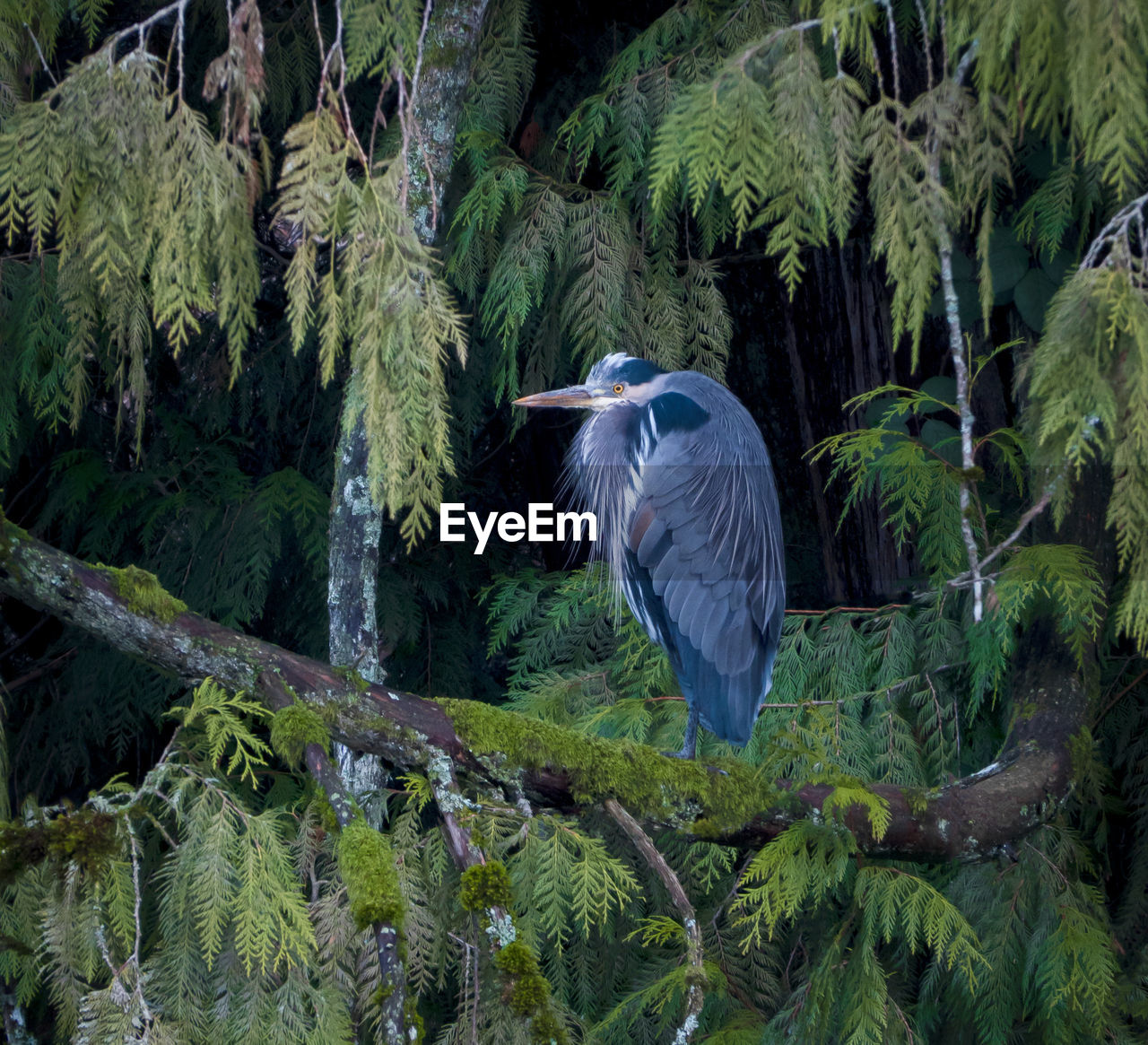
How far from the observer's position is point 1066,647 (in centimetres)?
164

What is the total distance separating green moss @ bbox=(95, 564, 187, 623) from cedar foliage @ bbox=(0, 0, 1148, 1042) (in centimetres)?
14

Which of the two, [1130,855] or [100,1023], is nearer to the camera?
[100,1023]

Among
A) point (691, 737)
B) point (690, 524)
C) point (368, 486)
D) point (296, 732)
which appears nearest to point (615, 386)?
point (690, 524)

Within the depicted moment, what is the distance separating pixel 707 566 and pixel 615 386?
0.38 meters

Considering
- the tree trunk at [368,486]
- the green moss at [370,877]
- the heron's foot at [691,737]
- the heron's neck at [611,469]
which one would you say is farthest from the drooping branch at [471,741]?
the heron's neck at [611,469]

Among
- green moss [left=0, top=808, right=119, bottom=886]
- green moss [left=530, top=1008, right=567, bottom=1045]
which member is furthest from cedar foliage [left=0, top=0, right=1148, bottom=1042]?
green moss [left=530, top=1008, right=567, bottom=1045]

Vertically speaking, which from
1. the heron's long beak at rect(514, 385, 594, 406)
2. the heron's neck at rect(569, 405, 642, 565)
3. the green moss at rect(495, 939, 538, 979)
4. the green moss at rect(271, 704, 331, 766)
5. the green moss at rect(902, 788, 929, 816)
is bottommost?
the green moss at rect(495, 939, 538, 979)

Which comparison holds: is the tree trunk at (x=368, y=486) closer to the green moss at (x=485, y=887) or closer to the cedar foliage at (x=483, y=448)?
the cedar foliage at (x=483, y=448)

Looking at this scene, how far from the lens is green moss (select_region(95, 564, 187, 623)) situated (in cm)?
130

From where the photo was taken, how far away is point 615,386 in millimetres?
1854

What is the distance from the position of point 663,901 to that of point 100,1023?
45.4 inches

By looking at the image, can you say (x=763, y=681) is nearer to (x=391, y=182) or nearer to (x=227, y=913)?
(x=227, y=913)

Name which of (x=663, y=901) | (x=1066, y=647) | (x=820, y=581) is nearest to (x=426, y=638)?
(x=663, y=901)

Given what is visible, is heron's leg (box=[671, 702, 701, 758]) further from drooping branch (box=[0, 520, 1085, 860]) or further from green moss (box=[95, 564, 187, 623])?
green moss (box=[95, 564, 187, 623])
